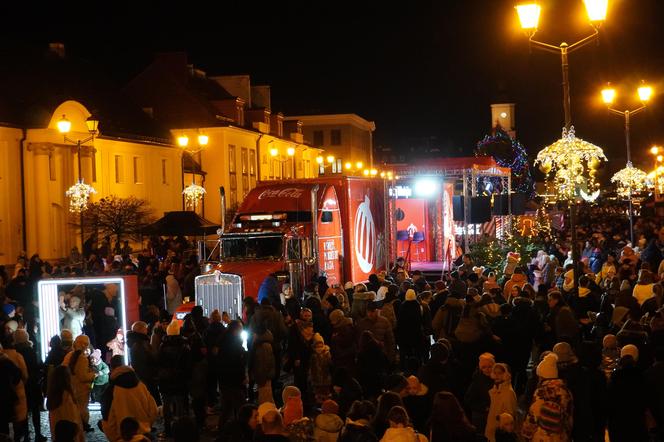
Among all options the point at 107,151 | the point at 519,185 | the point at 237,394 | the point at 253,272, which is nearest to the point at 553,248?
the point at 519,185

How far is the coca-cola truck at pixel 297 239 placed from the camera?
20484 millimetres

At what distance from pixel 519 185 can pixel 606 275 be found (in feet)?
64.3

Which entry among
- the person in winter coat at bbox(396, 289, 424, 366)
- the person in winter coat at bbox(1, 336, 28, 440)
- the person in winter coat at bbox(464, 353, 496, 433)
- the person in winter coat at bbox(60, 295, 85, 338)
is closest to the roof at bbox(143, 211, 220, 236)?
the person in winter coat at bbox(60, 295, 85, 338)

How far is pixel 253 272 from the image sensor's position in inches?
824

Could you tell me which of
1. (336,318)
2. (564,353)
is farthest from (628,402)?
(336,318)

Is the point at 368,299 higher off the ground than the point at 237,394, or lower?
higher

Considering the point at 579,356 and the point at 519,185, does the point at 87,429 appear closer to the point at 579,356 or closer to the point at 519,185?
the point at 579,356

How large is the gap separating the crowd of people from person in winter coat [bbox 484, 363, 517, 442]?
0.01m

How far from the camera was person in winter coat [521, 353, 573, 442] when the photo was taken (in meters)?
9.11

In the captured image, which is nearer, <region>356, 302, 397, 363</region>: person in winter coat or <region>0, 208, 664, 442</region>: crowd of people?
<region>0, 208, 664, 442</region>: crowd of people

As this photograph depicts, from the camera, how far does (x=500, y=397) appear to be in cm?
1011

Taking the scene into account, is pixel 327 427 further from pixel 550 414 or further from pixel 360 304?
pixel 360 304

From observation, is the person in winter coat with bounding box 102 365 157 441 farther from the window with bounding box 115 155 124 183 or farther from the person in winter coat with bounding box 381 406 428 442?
the window with bounding box 115 155 124 183

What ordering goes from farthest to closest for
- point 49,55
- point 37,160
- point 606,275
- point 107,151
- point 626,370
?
1. point 49,55
2. point 107,151
3. point 37,160
4. point 606,275
5. point 626,370
